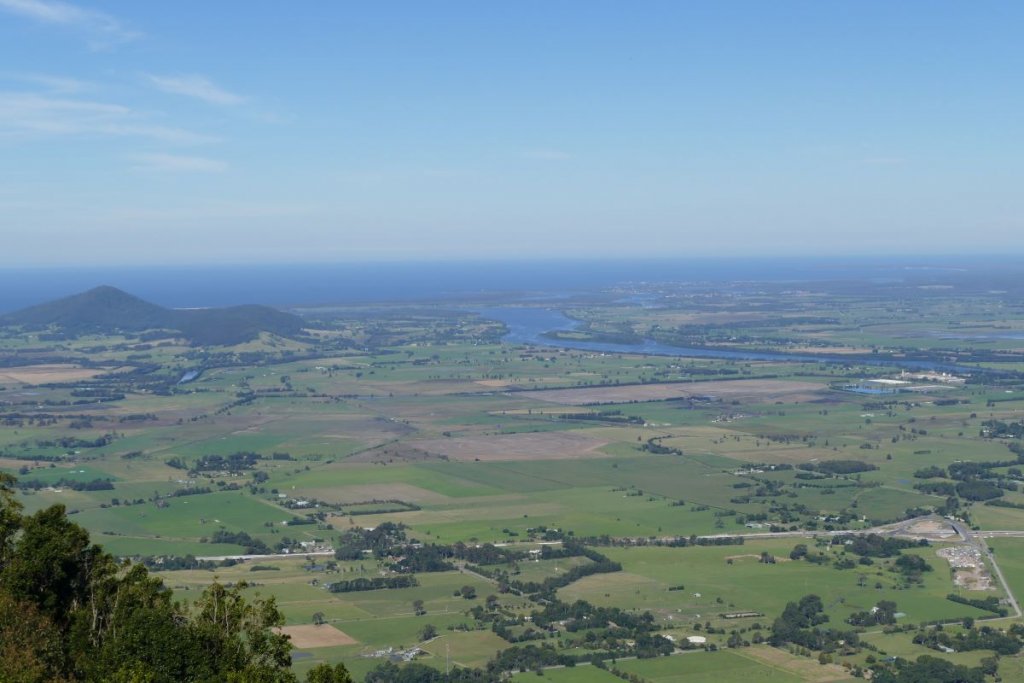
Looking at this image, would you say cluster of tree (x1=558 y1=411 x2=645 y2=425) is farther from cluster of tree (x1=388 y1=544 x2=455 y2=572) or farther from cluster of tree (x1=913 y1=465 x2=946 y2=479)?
cluster of tree (x1=388 y1=544 x2=455 y2=572)

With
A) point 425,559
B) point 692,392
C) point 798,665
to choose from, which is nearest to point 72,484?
point 425,559

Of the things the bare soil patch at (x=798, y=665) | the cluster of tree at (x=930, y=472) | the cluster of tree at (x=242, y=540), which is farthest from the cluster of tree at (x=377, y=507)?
the cluster of tree at (x=930, y=472)

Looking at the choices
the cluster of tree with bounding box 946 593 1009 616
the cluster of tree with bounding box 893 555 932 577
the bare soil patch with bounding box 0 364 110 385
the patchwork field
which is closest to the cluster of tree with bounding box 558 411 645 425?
the patchwork field

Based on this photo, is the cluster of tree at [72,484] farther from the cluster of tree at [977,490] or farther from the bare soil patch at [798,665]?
the cluster of tree at [977,490]

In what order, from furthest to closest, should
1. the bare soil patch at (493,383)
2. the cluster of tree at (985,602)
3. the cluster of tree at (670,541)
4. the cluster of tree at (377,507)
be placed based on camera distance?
the bare soil patch at (493,383)
the cluster of tree at (377,507)
the cluster of tree at (670,541)
the cluster of tree at (985,602)

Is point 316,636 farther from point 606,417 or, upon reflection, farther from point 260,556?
point 606,417

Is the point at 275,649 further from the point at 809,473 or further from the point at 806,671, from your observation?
the point at 809,473
